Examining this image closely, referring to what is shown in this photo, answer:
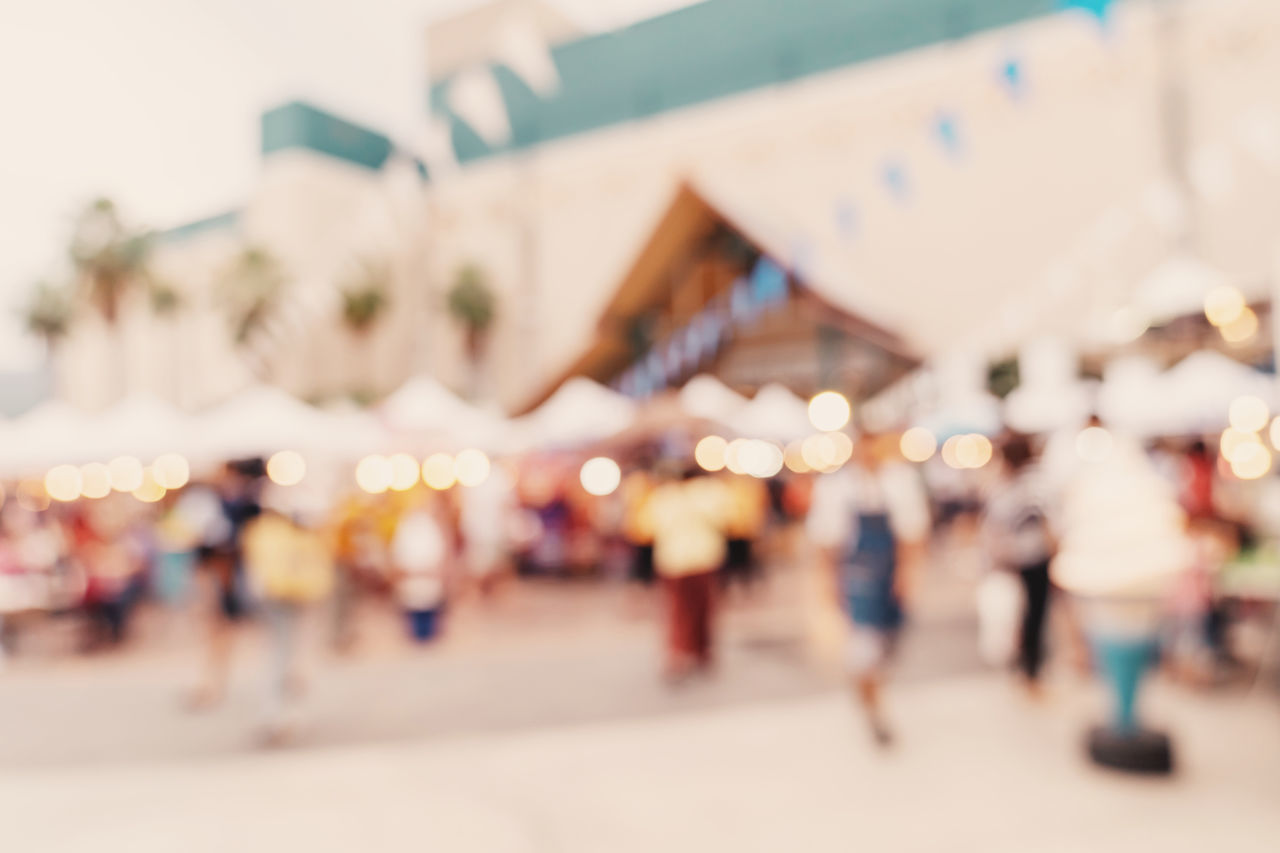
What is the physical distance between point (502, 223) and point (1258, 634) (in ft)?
108

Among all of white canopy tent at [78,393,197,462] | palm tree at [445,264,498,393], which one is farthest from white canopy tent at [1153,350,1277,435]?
palm tree at [445,264,498,393]

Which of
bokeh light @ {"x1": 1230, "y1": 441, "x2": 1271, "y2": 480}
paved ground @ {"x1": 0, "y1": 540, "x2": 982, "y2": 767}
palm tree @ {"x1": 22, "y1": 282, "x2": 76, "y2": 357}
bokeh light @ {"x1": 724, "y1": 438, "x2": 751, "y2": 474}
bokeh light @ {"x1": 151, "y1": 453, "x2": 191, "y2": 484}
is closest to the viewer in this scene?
paved ground @ {"x1": 0, "y1": 540, "x2": 982, "y2": 767}

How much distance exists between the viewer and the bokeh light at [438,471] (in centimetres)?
1412

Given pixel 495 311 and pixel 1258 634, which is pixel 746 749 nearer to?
pixel 1258 634

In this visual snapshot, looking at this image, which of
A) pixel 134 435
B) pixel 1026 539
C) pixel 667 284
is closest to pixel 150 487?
pixel 134 435

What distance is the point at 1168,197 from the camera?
24656mm

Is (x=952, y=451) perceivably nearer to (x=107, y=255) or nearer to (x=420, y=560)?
(x=420, y=560)

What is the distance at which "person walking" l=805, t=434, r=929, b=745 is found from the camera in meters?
4.67

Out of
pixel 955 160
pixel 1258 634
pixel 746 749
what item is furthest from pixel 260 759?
pixel 955 160

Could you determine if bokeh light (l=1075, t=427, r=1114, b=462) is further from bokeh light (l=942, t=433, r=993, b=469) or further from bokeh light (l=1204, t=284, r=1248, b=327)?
bokeh light (l=942, t=433, r=993, b=469)

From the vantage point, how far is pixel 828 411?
14727mm

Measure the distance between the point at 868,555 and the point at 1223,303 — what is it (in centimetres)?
619

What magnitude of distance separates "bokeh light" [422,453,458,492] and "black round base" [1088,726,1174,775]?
11.4 m

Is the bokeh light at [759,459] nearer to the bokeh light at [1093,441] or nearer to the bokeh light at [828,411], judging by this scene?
the bokeh light at [828,411]
